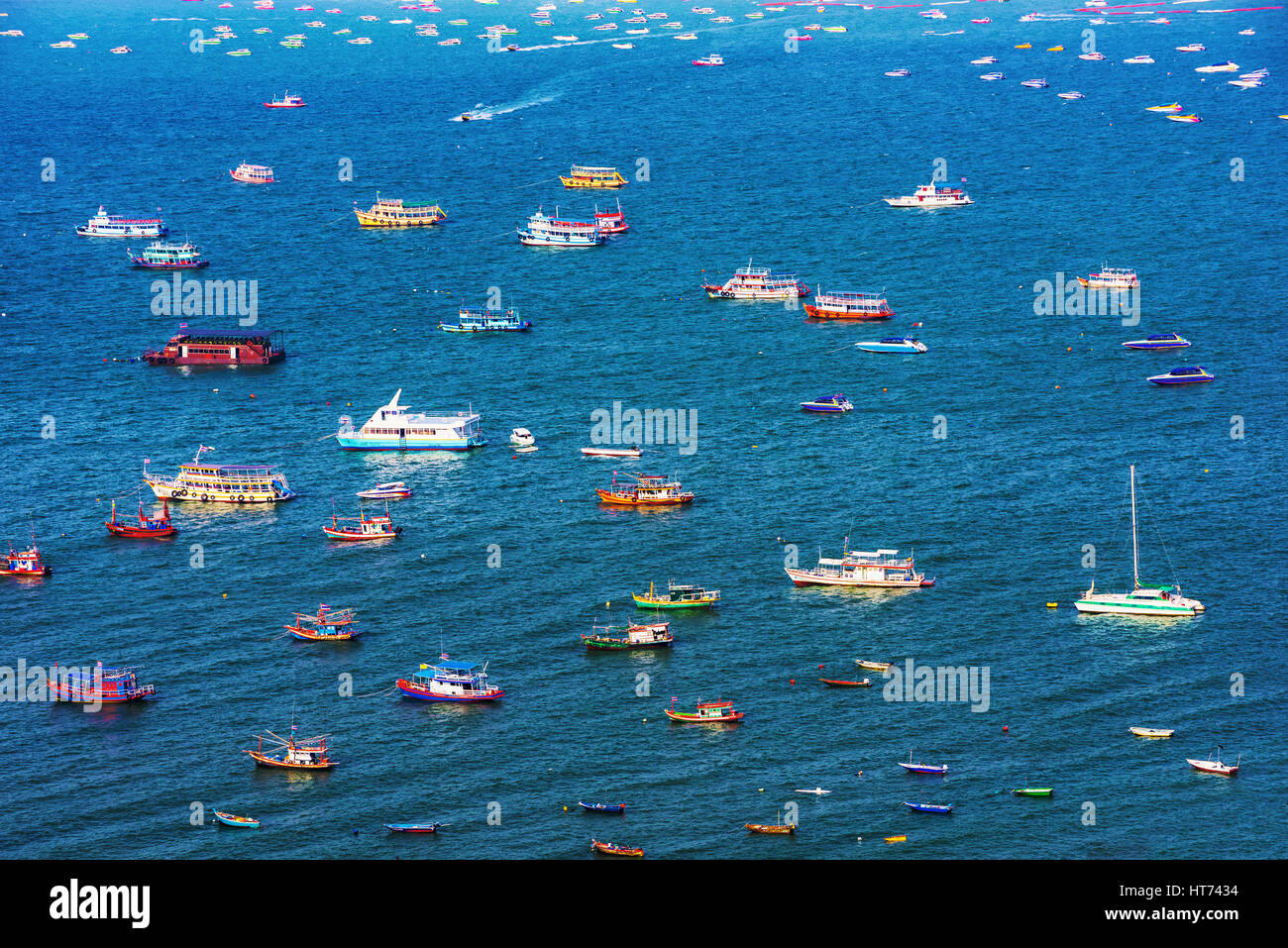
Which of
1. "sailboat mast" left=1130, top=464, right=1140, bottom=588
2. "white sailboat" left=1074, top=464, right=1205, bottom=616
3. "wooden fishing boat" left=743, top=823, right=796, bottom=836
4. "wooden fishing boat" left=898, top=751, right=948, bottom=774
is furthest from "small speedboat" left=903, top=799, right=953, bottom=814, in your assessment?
"sailboat mast" left=1130, top=464, right=1140, bottom=588

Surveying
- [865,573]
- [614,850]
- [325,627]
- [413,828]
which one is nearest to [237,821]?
[413,828]

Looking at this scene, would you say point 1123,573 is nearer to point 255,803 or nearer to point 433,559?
point 433,559

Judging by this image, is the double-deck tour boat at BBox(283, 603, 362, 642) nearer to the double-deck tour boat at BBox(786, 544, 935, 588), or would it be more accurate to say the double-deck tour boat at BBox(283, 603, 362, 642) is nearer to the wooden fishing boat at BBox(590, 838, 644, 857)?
the double-deck tour boat at BBox(786, 544, 935, 588)

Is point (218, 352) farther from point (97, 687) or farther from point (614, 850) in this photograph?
point (614, 850)

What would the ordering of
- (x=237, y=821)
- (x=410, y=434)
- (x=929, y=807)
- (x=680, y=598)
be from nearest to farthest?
(x=929, y=807)
(x=237, y=821)
(x=680, y=598)
(x=410, y=434)
